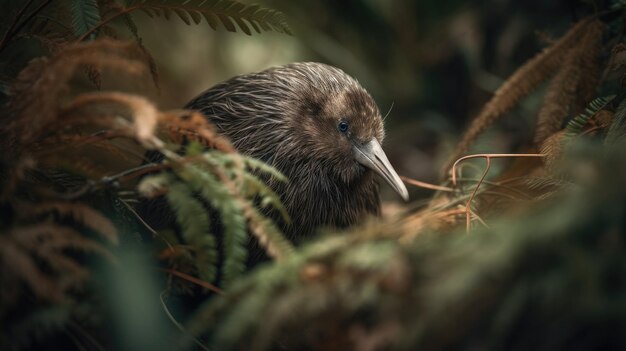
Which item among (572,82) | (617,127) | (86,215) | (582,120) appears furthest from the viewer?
(572,82)

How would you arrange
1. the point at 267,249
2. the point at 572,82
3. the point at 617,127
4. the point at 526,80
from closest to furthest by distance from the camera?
the point at 267,249 < the point at 617,127 < the point at 572,82 < the point at 526,80

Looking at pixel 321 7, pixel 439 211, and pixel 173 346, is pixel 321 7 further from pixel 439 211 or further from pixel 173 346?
pixel 173 346

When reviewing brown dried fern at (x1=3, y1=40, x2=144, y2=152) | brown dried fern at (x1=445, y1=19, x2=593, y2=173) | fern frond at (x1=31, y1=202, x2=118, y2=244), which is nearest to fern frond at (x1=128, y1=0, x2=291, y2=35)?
brown dried fern at (x1=3, y1=40, x2=144, y2=152)

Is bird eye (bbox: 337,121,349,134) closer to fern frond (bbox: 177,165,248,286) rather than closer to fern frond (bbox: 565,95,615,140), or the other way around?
fern frond (bbox: 565,95,615,140)

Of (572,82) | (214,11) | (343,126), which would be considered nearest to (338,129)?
(343,126)

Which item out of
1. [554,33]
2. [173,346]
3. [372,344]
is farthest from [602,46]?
[173,346]

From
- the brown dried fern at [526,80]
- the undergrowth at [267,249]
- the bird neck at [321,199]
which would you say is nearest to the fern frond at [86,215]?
the undergrowth at [267,249]

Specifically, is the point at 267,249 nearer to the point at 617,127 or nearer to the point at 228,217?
the point at 228,217

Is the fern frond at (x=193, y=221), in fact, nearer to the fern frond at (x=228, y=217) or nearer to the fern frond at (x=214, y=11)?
the fern frond at (x=228, y=217)
